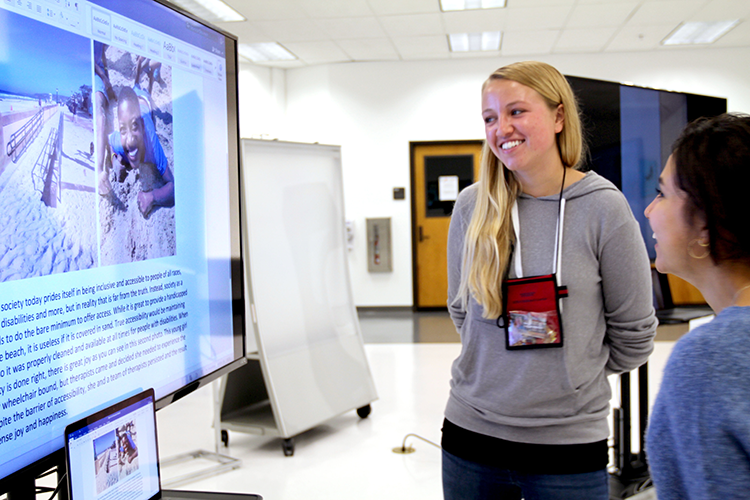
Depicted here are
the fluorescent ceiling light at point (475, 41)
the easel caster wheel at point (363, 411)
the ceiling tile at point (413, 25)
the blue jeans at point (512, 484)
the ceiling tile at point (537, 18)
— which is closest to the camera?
the blue jeans at point (512, 484)

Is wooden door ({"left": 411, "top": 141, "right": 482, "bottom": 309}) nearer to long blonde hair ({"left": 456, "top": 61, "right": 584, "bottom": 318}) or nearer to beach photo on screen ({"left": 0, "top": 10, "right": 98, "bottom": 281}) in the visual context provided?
long blonde hair ({"left": 456, "top": 61, "right": 584, "bottom": 318})

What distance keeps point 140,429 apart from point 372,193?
6557mm

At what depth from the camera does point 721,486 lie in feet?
2.02

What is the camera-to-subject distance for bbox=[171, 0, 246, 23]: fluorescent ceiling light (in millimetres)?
5152

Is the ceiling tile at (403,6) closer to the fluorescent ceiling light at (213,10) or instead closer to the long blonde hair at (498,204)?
the fluorescent ceiling light at (213,10)

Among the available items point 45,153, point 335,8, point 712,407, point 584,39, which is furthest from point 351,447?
point 584,39

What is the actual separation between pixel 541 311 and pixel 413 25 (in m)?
5.20

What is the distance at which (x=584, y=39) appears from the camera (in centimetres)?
640

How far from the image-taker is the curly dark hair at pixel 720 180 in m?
0.67

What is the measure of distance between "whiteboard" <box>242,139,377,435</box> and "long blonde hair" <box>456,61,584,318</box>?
200 centimetres

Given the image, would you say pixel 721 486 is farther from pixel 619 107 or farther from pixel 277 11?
pixel 277 11

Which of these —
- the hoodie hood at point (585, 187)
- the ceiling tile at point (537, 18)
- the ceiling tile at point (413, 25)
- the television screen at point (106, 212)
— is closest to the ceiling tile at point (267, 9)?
the ceiling tile at point (413, 25)

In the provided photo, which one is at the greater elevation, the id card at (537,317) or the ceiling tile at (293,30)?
the ceiling tile at (293,30)

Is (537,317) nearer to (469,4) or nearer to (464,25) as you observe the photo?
(469,4)
